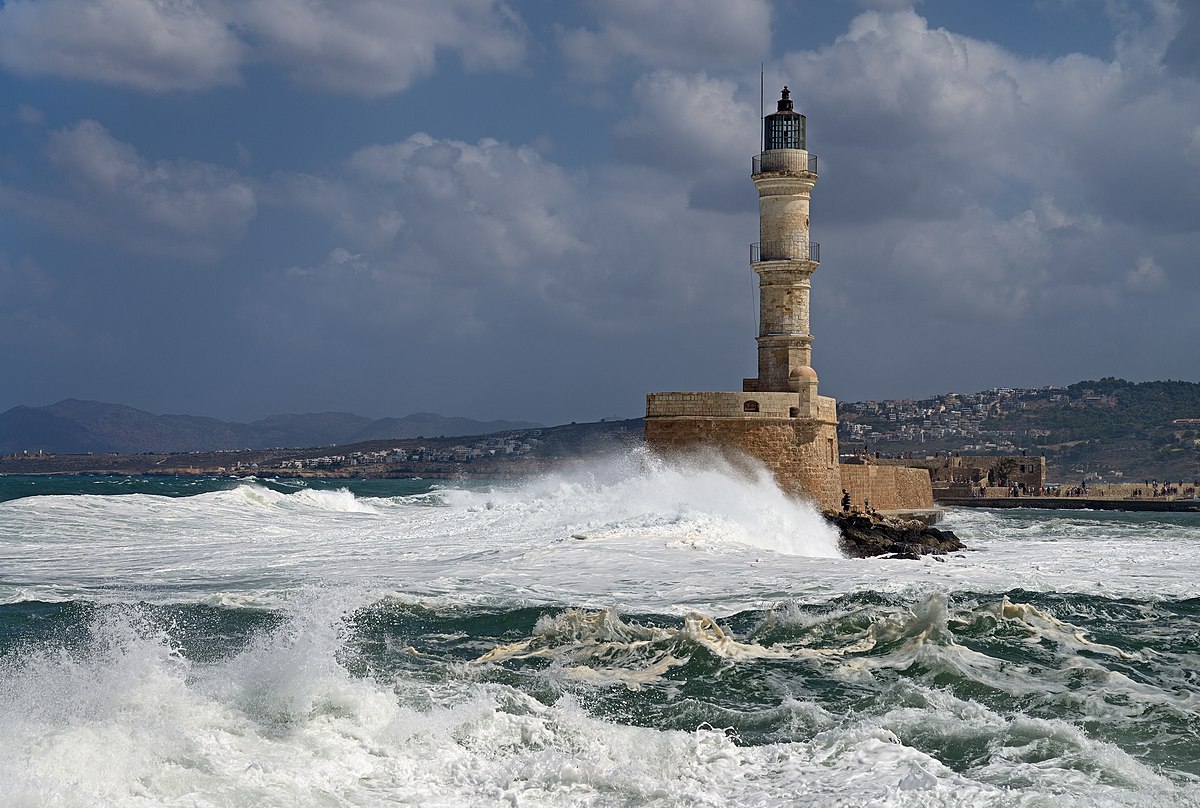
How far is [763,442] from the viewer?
878 inches

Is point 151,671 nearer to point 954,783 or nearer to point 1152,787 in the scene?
point 954,783

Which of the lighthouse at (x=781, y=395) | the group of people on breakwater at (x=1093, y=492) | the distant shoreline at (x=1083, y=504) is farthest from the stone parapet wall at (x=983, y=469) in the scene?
the lighthouse at (x=781, y=395)

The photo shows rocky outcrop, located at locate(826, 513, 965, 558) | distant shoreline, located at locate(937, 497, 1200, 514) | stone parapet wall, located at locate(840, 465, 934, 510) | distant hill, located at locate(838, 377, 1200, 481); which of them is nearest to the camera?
rocky outcrop, located at locate(826, 513, 965, 558)

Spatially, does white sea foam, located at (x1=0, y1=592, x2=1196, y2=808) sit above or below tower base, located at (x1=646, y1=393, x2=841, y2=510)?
below

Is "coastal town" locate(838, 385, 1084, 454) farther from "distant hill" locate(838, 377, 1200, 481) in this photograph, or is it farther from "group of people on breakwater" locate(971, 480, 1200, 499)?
"group of people on breakwater" locate(971, 480, 1200, 499)

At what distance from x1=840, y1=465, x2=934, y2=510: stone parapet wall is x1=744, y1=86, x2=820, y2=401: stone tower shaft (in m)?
2.61

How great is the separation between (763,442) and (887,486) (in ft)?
24.7

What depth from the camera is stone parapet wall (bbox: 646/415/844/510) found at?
22.2 m

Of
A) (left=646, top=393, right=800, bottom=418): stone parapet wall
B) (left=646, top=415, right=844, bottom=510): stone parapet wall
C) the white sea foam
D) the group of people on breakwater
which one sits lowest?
the white sea foam

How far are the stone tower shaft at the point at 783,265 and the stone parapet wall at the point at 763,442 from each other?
1.38 m

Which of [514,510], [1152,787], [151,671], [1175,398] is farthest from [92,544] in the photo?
[1175,398]

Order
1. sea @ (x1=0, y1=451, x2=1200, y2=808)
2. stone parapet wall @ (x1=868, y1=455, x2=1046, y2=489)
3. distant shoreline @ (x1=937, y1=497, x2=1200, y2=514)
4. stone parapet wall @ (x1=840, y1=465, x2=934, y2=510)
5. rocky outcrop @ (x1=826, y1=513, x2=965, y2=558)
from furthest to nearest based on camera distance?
stone parapet wall @ (x1=868, y1=455, x2=1046, y2=489) < distant shoreline @ (x1=937, y1=497, x2=1200, y2=514) < stone parapet wall @ (x1=840, y1=465, x2=934, y2=510) < rocky outcrop @ (x1=826, y1=513, x2=965, y2=558) < sea @ (x1=0, y1=451, x2=1200, y2=808)

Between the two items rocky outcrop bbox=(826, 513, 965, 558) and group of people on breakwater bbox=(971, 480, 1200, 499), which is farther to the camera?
group of people on breakwater bbox=(971, 480, 1200, 499)

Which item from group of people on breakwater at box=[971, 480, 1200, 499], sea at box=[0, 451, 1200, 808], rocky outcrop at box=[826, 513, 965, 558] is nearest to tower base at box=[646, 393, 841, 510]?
rocky outcrop at box=[826, 513, 965, 558]
